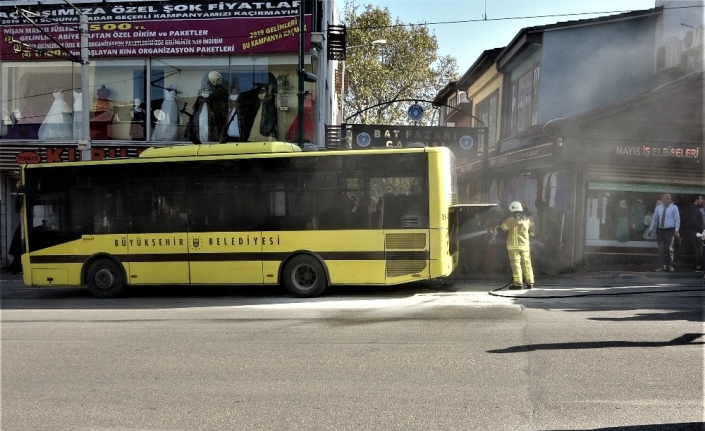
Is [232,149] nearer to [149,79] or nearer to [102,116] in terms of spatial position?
[149,79]

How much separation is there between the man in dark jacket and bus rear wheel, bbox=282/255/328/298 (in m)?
9.67

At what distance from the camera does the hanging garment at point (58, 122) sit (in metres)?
21.1

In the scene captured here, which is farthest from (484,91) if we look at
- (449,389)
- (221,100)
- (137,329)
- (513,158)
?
(449,389)

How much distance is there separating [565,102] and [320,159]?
11653mm

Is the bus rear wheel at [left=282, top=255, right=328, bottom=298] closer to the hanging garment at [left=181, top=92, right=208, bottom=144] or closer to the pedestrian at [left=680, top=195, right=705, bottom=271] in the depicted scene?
the pedestrian at [left=680, top=195, right=705, bottom=271]

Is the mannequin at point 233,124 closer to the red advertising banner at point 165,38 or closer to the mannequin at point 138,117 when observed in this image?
the red advertising banner at point 165,38

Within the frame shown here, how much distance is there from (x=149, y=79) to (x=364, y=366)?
1700 centimetres

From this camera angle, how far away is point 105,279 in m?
12.7

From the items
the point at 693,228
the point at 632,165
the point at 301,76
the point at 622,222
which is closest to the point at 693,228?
the point at 693,228

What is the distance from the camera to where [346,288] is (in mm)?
13086

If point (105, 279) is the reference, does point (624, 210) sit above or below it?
above

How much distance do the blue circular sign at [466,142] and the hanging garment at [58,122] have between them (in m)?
13.3

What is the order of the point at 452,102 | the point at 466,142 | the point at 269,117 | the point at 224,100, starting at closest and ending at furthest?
the point at 269,117 < the point at 224,100 < the point at 466,142 < the point at 452,102

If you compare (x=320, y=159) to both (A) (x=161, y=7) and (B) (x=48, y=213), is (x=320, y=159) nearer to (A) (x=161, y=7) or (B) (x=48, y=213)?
(B) (x=48, y=213)
